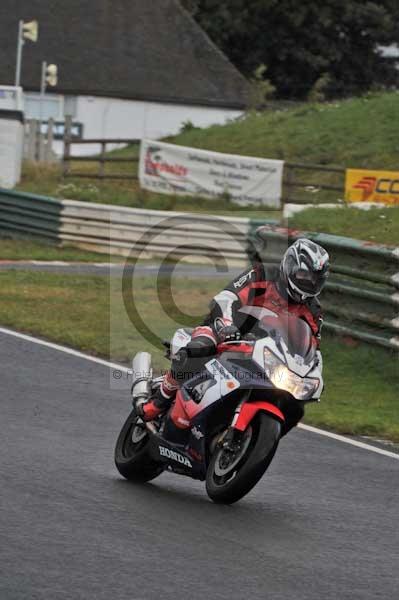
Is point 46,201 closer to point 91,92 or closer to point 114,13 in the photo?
point 91,92

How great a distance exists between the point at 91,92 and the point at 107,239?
32.6m

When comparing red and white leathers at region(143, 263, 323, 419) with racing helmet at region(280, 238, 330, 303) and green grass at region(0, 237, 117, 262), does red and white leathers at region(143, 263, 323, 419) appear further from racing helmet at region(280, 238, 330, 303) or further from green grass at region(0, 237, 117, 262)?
green grass at region(0, 237, 117, 262)

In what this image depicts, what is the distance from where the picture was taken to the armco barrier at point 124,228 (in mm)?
23625

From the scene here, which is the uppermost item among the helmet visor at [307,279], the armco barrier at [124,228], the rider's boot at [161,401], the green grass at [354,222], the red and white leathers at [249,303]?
the helmet visor at [307,279]

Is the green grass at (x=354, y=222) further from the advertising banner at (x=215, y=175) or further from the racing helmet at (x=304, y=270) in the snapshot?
the advertising banner at (x=215, y=175)

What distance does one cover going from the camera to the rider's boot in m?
8.17

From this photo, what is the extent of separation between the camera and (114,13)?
196ft

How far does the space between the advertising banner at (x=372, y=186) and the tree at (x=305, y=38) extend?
1374 inches

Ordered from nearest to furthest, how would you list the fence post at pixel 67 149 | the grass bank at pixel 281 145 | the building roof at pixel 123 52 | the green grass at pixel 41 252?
the green grass at pixel 41 252
the grass bank at pixel 281 145
the fence post at pixel 67 149
the building roof at pixel 123 52

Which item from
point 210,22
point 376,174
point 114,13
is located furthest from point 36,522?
point 210,22

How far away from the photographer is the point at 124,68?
5781 centimetres

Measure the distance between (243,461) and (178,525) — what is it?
0.54 m

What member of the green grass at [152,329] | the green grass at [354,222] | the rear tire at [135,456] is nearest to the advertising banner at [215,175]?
the green grass at [152,329]

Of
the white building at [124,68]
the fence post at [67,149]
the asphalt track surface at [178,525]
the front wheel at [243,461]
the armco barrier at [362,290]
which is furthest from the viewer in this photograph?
the white building at [124,68]
